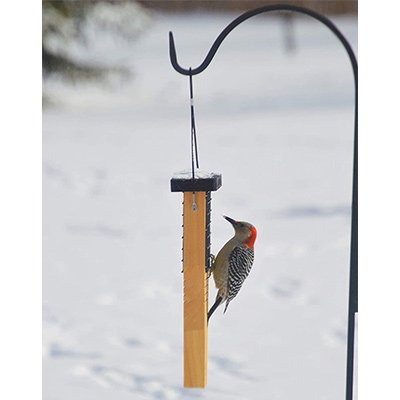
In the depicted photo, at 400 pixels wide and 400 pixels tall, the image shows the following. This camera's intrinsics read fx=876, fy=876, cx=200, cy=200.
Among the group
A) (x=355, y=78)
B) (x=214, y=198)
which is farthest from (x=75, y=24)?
(x=355, y=78)

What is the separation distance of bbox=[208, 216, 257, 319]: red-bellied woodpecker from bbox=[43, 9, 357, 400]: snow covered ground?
114 centimetres

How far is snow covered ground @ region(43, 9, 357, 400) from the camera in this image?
114 inches

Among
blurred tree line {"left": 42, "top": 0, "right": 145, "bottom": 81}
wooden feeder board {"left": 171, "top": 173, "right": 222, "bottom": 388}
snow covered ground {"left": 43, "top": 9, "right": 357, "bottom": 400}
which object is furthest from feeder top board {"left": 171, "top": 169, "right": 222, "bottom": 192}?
blurred tree line {"left": 42, "top": 0, "right": 145, "bottom": 81}

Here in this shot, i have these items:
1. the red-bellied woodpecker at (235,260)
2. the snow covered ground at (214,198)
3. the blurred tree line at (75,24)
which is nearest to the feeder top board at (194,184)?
the red-bellied woodpecker at (235,260)

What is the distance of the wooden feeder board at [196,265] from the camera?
5.24ft

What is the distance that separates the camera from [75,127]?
10.6 feet

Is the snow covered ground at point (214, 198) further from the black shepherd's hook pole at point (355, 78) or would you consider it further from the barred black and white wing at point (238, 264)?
the barred black and white wing at point (238, 264)

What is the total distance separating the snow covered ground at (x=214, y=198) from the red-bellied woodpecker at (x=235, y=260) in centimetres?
114

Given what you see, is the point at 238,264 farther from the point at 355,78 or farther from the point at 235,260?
the point at 355,78

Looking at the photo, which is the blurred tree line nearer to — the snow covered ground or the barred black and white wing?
the snow covered ground

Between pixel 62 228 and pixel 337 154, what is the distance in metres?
1.06
